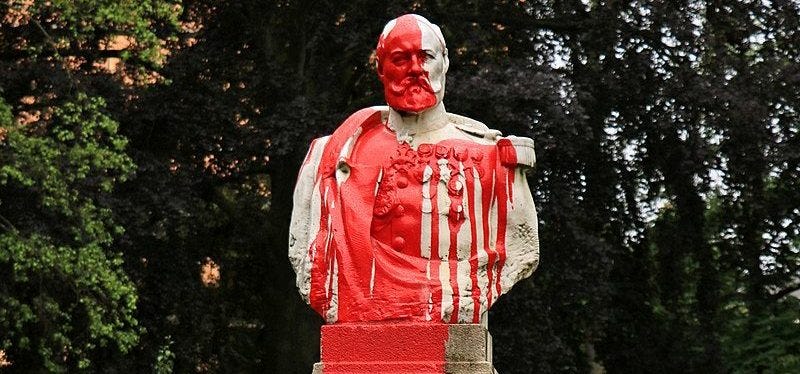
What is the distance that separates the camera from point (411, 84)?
1039cm

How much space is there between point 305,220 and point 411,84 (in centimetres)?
95

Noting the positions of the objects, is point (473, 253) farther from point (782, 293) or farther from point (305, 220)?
point (782, 293)

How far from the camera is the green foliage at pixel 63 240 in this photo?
17578 millimetres

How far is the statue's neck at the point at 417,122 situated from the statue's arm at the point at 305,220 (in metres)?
0.43

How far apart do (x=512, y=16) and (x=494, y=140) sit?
11.8m

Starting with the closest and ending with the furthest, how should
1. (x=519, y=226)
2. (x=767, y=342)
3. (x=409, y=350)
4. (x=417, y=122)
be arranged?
(x=409, y=350) → (x=519, y=226) → (x=417, y=122) → (x=767, y=342)

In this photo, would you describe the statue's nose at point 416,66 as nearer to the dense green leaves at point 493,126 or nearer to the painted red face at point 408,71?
the painted red face at point 408,71

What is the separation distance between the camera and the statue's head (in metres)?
10.4

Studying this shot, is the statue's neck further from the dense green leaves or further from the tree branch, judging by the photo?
the tree branch

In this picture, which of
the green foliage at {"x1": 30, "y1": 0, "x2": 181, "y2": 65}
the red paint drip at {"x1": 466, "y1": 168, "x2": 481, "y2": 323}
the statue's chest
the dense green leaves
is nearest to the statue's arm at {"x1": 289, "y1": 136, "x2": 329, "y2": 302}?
the statue's chest

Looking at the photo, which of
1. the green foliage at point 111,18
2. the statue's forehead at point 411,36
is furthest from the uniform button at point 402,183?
the green foliage at point 111,18

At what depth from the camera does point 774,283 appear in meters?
22.5

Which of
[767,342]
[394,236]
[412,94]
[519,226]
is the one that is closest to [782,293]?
[767,342]

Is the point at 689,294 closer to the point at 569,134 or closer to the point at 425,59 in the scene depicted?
the point at 569,134
